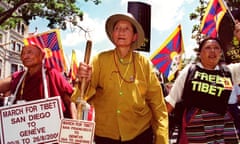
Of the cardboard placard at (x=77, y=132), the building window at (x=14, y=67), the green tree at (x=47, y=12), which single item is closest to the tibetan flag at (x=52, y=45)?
the cardboard placard at (x=77, y=132)

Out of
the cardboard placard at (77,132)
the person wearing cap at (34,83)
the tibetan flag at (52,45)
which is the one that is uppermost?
the tibetan flag at (52,45)

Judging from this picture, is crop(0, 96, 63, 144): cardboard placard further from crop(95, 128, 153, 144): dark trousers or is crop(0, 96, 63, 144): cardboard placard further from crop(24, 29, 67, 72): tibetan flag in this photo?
crop(24, 29, 67, 72): tibetan flag

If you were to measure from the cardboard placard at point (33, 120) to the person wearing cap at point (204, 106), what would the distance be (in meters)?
1.03

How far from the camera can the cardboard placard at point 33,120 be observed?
298 centimetres

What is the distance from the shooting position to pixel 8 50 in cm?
4184

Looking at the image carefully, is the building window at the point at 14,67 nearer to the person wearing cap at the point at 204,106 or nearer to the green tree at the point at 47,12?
the green tree at the point at 47,12

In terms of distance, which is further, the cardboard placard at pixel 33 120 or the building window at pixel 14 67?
the building window at pixel 14 67

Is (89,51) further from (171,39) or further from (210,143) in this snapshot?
(171,39)

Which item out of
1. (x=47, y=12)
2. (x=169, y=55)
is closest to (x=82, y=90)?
(x=169, y=55)

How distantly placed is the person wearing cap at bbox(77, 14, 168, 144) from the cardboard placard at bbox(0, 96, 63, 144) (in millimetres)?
471

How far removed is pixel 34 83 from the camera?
10.5 ft

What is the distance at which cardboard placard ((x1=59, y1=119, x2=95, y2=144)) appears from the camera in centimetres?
208

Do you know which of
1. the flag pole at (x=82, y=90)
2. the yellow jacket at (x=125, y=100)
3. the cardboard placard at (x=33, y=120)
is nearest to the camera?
the flag pole at (x=82, y=90)

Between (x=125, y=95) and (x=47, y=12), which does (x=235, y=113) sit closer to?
(x=125, y=95)
